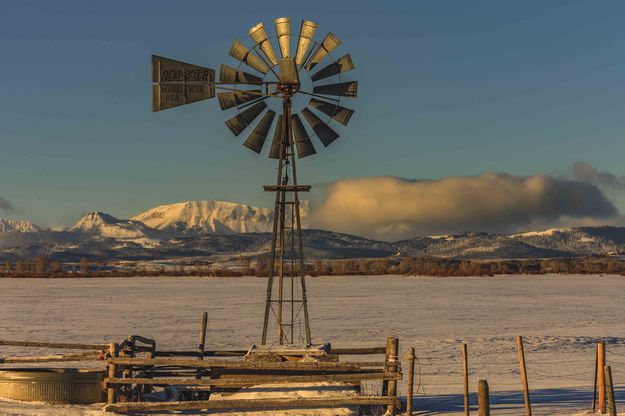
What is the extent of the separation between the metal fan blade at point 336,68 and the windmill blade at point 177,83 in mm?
1979

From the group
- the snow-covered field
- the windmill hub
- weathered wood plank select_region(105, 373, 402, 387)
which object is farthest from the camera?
the snow-covered field

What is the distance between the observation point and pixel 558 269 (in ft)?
450

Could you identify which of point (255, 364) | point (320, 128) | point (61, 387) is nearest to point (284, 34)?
point (320, 128)

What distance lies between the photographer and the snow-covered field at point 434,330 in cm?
1820

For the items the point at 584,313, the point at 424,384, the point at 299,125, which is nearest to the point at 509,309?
the point at 584,313

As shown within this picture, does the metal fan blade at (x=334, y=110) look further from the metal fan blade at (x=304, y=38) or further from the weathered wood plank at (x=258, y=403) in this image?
the weathered wood plank at (x=258, y=403)

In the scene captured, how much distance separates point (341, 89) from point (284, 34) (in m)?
1.46

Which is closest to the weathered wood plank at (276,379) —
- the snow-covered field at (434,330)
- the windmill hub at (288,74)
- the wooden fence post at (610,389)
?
the snow-covered field at (434,330)

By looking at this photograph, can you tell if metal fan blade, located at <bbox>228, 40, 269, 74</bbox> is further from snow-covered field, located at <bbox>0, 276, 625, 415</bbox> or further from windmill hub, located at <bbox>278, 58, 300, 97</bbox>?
snow-covered field, located at <bbox>0, 276, 625, 415</bbox>

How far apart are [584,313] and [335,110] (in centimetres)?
2751

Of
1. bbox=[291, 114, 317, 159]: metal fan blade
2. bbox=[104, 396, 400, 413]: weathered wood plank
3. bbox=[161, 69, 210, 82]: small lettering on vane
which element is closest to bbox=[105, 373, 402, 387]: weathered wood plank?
bbox=[104, 396, 400, 413]: weathered wood plank

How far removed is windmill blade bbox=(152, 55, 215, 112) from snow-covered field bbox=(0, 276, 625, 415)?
568 centimetres

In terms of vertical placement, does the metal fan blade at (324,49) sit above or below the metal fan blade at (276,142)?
above

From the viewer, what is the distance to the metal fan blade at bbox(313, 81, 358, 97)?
1630cm
